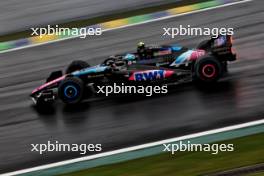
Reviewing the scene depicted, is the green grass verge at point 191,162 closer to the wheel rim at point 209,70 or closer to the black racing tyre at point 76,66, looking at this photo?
the wheel rim at point 209,70

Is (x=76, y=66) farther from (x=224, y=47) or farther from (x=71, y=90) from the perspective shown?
(x=224, y=47)

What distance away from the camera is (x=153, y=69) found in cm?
1304

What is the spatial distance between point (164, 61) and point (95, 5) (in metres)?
9.51

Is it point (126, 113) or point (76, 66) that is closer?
point (126, 113)

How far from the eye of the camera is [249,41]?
16.2 metres

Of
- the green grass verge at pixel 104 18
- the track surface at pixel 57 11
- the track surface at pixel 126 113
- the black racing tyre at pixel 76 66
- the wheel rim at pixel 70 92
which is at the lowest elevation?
the track surface at pixel 126 113

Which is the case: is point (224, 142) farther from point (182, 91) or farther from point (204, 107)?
point (182, 91)

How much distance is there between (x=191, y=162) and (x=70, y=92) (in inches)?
170

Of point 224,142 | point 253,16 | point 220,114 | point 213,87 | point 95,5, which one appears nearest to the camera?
point 224,142

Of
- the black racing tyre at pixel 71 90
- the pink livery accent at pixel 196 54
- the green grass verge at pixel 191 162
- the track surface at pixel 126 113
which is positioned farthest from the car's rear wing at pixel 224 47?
the black racing tyre at pixel 71 90

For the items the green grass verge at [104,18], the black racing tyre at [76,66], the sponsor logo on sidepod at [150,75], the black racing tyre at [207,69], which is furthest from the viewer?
the green grass verge at [104,18]

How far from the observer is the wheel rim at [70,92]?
520 inches

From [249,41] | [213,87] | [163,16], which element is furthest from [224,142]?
[163,16]

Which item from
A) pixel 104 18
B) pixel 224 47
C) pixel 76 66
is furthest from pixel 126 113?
pixel 104 18
